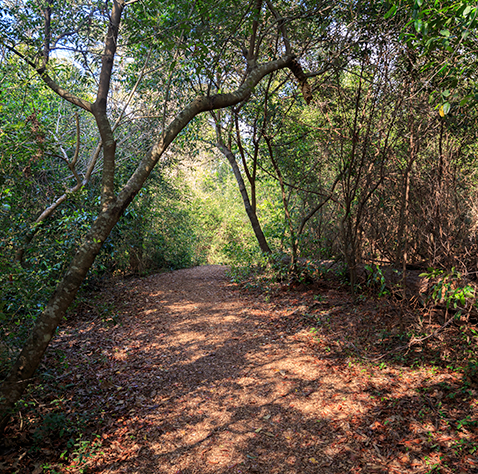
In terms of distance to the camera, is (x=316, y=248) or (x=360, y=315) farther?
(x=316, y=248)

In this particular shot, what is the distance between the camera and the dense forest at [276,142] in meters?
3.39

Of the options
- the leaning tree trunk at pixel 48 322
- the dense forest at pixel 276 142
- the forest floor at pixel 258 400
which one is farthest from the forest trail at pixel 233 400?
the dense forest at pixel 276 142

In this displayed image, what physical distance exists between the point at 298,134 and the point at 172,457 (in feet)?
20.9

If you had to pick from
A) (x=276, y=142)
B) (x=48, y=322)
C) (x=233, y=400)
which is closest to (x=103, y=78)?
(x=48, y=322)

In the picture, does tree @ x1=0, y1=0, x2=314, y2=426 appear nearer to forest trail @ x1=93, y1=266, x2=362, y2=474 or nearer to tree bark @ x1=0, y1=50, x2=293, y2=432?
tree bark @ x1=0, y1=50, x2=293, y2=432

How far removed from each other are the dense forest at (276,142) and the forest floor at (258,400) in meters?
0.39

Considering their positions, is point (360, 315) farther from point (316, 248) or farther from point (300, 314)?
point (316, 248)

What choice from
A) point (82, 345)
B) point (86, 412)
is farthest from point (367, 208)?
point (82, 345)

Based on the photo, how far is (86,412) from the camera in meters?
3.77

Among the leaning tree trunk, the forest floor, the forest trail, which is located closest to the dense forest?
the leaning tree trunk

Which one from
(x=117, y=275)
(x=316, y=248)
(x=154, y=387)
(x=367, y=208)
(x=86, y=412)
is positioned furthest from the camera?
(x=117, y=275)

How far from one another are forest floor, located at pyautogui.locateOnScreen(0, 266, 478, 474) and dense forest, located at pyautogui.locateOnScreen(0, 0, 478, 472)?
388 millimetres

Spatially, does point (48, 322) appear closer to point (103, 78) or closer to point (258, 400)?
point (258, 400)

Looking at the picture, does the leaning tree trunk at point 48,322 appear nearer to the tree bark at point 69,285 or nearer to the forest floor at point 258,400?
the tree bark at point 69,285
